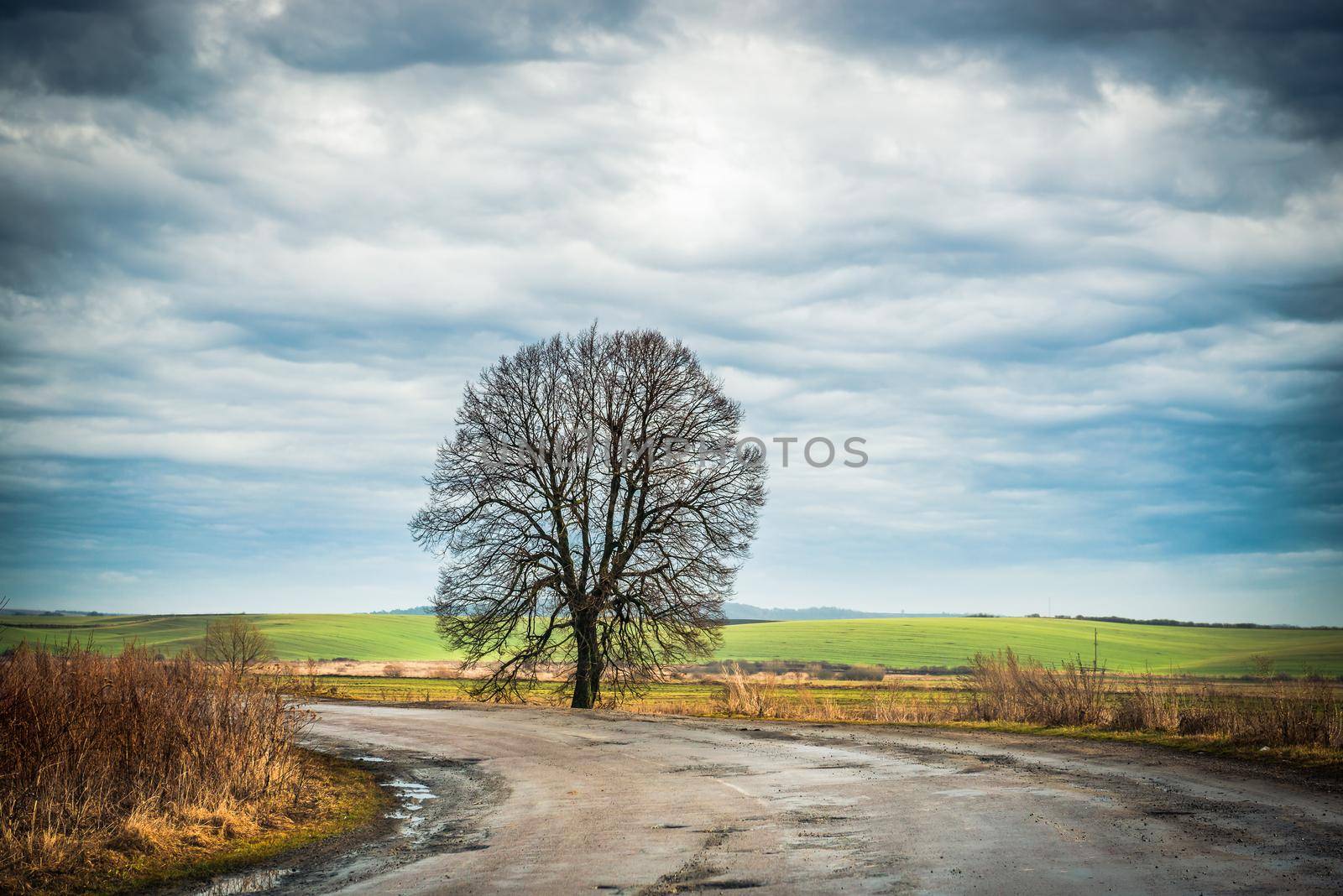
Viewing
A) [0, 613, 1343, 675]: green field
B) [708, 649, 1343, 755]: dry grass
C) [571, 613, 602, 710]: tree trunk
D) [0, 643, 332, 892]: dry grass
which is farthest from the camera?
[0, 613, 1343, 675]: green field

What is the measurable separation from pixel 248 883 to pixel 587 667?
24.4m

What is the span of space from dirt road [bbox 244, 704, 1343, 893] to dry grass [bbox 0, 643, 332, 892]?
188 centimetres

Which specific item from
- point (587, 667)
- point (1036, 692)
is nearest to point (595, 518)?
point (587, 667)

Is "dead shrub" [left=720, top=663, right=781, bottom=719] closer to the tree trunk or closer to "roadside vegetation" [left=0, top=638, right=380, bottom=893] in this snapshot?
the tree trunk

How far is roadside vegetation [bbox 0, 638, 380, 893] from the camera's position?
9391 millimetres

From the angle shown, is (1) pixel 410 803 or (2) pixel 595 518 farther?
(2) pixel 595 518

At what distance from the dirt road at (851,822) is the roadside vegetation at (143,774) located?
1.54 m

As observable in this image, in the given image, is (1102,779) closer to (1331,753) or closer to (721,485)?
(1331,753)

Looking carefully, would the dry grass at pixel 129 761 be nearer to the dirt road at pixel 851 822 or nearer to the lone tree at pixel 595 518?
the dirt road at pixel 851 822

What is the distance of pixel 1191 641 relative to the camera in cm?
10650

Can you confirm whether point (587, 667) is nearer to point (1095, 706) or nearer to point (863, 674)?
point (1095, 706)

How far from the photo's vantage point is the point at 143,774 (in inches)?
475

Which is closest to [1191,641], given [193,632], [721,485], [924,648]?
[924,648]

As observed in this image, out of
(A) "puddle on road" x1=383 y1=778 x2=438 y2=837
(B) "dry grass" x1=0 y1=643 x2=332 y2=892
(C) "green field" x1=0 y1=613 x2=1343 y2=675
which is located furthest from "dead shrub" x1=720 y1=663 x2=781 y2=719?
(C) "green field" x1=0 y1=613 x2=1343 y2=675
